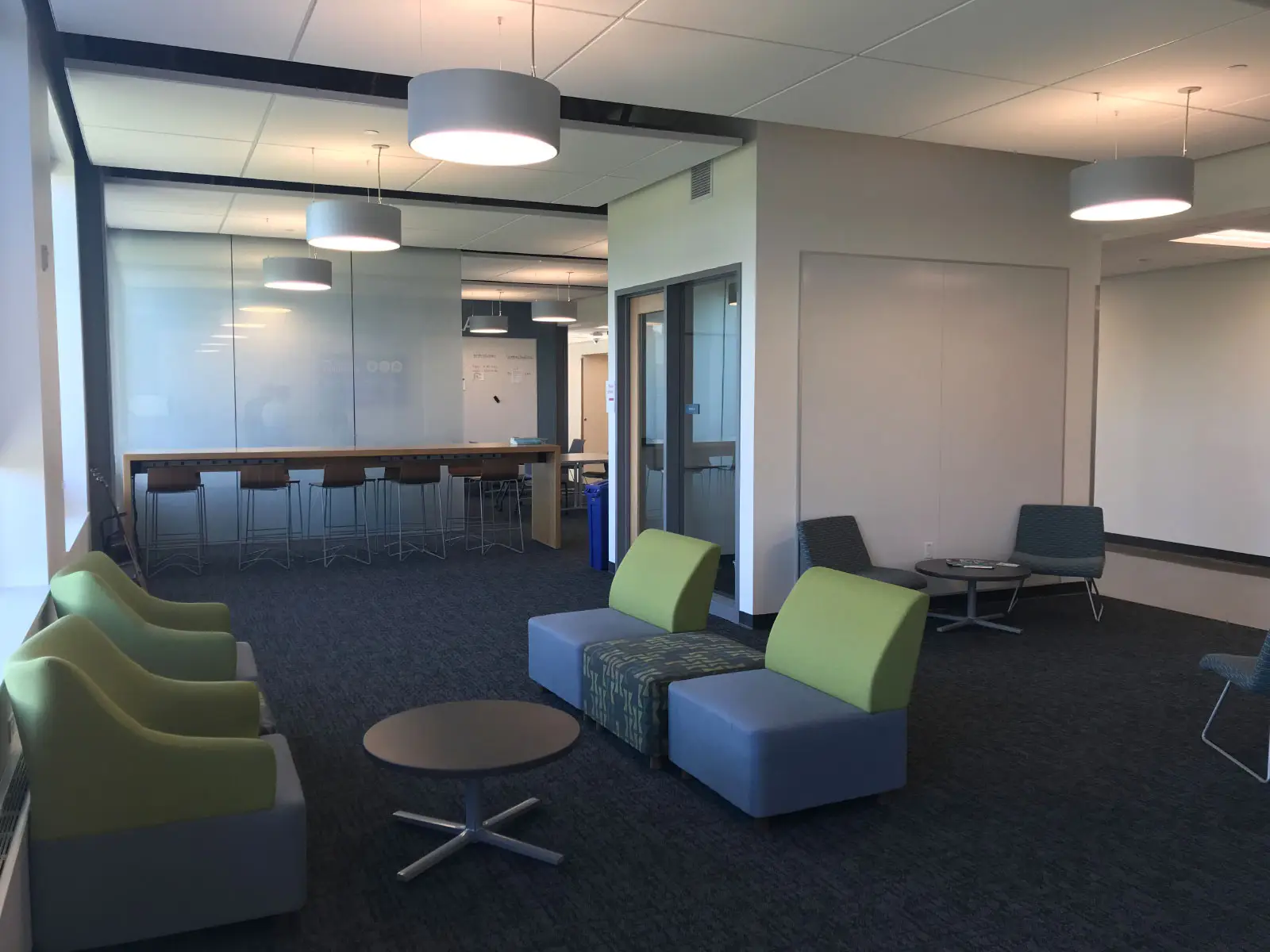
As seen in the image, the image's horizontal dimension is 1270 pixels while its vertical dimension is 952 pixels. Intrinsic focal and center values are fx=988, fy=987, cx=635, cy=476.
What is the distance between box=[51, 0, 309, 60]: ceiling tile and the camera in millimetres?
4230

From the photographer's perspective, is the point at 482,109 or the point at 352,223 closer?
the point at 482,109

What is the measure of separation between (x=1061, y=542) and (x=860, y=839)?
4.40 metres

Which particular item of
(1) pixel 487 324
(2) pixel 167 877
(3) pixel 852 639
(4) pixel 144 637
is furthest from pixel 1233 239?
(1) pixel 487 324

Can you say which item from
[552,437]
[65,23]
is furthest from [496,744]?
[552,437]

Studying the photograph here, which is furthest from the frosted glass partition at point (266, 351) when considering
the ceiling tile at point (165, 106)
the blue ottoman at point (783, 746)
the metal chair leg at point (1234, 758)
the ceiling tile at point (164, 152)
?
the metal chair leg at point (1234, 758)

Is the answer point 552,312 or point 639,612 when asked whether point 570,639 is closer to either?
point 639,612

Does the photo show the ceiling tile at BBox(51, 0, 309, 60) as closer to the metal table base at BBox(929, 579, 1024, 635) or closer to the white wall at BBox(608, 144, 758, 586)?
the white wall at BBox(608, 144, 758, 586)

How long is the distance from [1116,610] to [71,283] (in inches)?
321

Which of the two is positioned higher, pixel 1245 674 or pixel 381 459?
pixel 381 459

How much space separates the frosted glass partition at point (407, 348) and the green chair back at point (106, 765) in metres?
8.28

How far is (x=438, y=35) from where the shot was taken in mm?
4539

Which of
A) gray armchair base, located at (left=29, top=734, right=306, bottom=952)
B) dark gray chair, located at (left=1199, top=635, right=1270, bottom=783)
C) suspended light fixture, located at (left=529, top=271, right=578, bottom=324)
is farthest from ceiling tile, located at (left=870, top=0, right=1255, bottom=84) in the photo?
suspended light fixture, located at (left=529, top=271, right=578, bottom=324)

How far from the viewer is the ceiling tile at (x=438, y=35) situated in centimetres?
424

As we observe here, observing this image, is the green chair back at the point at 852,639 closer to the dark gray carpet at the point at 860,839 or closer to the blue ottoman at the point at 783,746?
the blue ottoman at the point at 783,746
